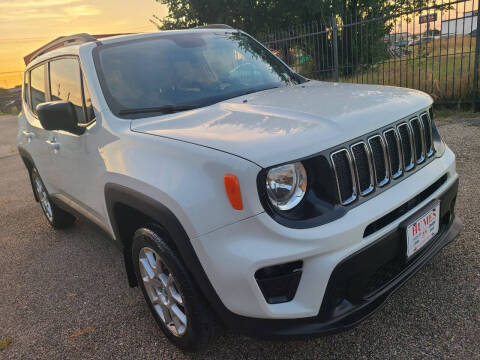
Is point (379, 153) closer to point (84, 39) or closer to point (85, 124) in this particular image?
point (85, 124)

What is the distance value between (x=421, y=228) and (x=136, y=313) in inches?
74.9

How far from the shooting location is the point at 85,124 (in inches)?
108

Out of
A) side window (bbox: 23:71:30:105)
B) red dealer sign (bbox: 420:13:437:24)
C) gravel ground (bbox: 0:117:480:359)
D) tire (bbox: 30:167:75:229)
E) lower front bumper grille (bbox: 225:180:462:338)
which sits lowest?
gravel ground (bbox: 0:117:480:359)

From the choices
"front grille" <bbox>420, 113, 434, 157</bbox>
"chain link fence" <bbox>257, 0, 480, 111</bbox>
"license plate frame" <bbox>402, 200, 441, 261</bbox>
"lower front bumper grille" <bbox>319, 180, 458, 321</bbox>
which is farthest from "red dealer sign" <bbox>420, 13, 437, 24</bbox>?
"lower front bumper grille" <bbox>319, 180, 458, 321</bbox>

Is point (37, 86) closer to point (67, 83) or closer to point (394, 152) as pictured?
point (67, 83)

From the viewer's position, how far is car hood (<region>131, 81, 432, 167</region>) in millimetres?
1736

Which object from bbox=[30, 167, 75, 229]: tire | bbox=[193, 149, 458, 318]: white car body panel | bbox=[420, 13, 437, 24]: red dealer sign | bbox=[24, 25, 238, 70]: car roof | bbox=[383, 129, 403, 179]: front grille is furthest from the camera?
bbox=[420, 13, 437, 24]: red dealer sign

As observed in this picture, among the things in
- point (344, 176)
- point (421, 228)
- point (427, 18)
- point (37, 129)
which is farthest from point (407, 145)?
point (427, 18)

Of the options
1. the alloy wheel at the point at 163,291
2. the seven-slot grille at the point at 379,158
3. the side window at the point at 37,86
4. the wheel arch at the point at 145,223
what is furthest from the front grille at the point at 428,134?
the side window at the point at 37,86

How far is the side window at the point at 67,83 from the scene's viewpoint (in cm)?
289

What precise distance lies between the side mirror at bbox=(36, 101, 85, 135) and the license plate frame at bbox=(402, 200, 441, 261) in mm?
2093

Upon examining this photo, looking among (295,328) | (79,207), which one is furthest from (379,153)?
(79,207)

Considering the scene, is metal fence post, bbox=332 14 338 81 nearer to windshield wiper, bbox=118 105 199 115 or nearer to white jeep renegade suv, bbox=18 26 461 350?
white jeep renegade suv, bbox=18 26 461 350

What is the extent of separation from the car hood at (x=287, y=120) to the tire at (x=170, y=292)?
0.58 meters
